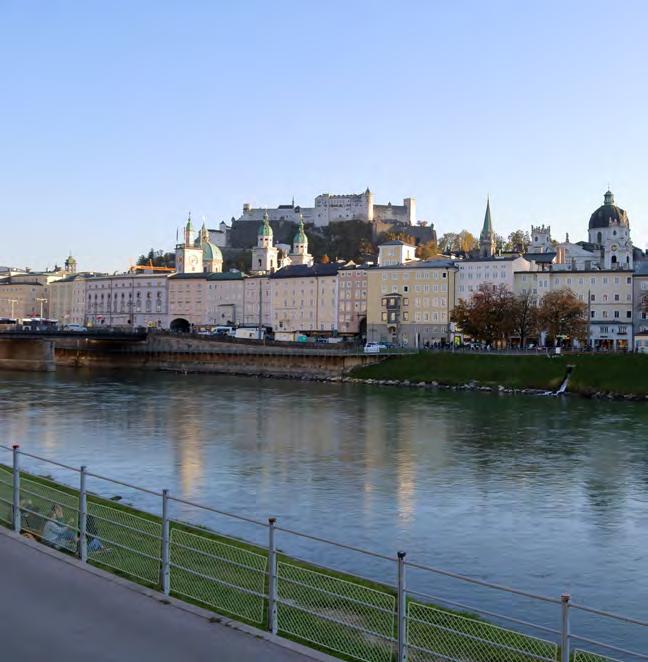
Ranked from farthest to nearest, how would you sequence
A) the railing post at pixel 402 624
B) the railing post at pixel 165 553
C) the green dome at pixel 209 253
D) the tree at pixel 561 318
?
the green dome at pixel 209 253 → the tree at pixel 561 318 → the railing post at pixel 165 553 → the railing post at pixel 402 624

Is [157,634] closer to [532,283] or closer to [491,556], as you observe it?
[491,556]

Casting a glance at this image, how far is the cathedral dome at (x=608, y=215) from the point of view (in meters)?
120

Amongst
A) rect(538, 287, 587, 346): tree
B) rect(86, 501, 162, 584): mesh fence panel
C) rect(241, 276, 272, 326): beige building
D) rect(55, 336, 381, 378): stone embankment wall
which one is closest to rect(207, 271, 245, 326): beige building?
rect(241, 276, 272, 326): beige building

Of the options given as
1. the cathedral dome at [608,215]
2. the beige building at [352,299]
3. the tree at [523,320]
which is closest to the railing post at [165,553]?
the tree at [523,320]

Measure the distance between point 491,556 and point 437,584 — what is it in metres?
2.99

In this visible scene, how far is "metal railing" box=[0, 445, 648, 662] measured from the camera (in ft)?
33.2

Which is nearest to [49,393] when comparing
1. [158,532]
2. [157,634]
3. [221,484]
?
[221,484]

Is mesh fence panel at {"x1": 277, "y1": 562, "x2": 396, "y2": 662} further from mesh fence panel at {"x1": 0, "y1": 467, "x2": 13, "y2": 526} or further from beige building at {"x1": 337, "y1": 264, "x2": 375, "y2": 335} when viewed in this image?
A: beige building at {"x1": 337, "y1": 264, "x2": 375, "y2": 335}

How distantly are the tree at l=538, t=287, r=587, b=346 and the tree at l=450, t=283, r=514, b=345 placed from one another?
134 inches

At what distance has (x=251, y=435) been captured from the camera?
41.6 meters

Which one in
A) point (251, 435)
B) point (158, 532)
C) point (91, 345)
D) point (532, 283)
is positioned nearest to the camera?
point (158, 532)

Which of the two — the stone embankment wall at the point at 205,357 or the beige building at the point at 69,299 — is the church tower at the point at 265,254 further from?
the stone embankment wall at the point at 205,357

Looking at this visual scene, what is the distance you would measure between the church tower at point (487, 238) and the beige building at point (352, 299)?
20595 millimetres

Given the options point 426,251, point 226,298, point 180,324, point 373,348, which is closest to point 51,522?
point 373,348
